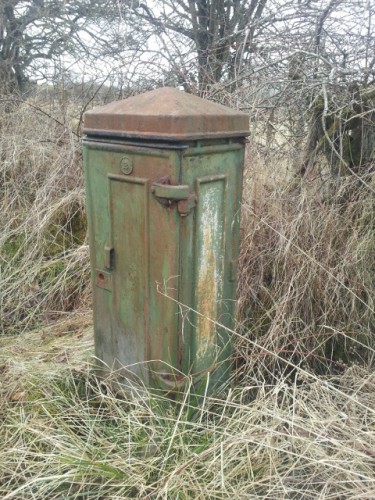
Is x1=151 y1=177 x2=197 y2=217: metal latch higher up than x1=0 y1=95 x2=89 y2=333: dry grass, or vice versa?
x1=151 y1=177 x2=197 y2=217: metal latch

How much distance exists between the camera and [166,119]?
60.2 inches

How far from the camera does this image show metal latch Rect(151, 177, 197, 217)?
160 cm

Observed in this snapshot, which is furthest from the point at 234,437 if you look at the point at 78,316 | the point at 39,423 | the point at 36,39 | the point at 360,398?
the point at 36,39

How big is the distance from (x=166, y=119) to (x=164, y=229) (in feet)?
1.37

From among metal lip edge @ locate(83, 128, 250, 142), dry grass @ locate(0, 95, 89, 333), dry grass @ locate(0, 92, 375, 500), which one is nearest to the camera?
metal lip edge @ locate(83, 128, 250, 142)

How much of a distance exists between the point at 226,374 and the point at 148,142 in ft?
4.11

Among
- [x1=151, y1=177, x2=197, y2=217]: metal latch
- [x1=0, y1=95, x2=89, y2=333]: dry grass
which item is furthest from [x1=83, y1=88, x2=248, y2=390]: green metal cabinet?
[x1=0, y1=95, x2=89, y2=333]: dry grass

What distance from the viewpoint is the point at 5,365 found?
8.19 ft

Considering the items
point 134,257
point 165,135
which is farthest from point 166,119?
point 134,257

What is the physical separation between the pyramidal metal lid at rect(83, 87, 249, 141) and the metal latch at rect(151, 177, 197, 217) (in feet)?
0.56

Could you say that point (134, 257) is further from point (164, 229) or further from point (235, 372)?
point (235, 372)

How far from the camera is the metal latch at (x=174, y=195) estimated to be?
1601 mm

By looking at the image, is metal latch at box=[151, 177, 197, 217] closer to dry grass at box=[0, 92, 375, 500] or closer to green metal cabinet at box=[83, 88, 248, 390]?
green metal cabinet at box=[83, 88, 248, 390]

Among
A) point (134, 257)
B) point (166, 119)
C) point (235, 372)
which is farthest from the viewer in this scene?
point (235, 372)
